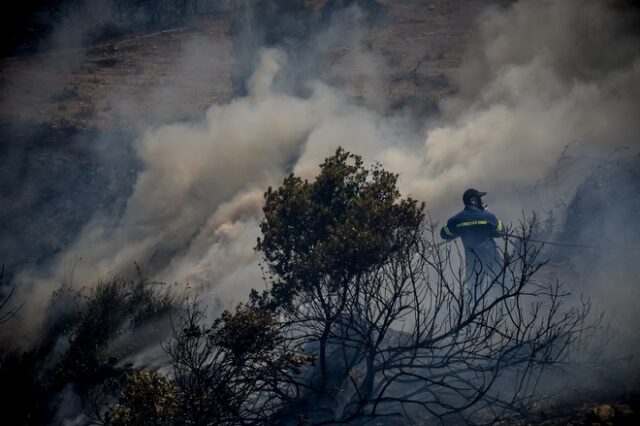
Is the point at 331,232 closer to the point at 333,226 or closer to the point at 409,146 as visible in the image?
the point at 333,226

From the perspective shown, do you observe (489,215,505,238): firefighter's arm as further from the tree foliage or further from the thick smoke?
Answer: the thick smoke

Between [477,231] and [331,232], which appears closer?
[331,232]

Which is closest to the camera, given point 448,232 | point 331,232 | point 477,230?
point 331,232

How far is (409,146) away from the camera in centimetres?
1616

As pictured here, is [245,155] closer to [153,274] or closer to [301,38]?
[153,274]

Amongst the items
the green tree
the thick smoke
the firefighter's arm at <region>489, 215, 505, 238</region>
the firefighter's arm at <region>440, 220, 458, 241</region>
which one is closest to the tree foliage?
the green tree

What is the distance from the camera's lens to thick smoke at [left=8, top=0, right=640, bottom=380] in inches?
478

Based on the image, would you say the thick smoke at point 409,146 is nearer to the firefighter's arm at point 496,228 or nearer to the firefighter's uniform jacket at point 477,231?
the firefighter's uniform jacket at point 477,231

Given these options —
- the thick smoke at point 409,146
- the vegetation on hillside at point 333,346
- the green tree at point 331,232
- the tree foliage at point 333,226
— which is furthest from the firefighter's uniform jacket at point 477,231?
the thick smoke at point 409,146

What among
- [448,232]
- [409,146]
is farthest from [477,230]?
[409,146]

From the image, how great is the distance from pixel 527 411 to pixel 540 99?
37.1 ft

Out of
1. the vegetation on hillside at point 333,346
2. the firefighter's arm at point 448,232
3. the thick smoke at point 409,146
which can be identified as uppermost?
the thick smoke at point 409,146

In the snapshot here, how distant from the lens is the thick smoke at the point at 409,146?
12.1 meters

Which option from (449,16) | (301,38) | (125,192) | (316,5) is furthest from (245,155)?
(449,16)
